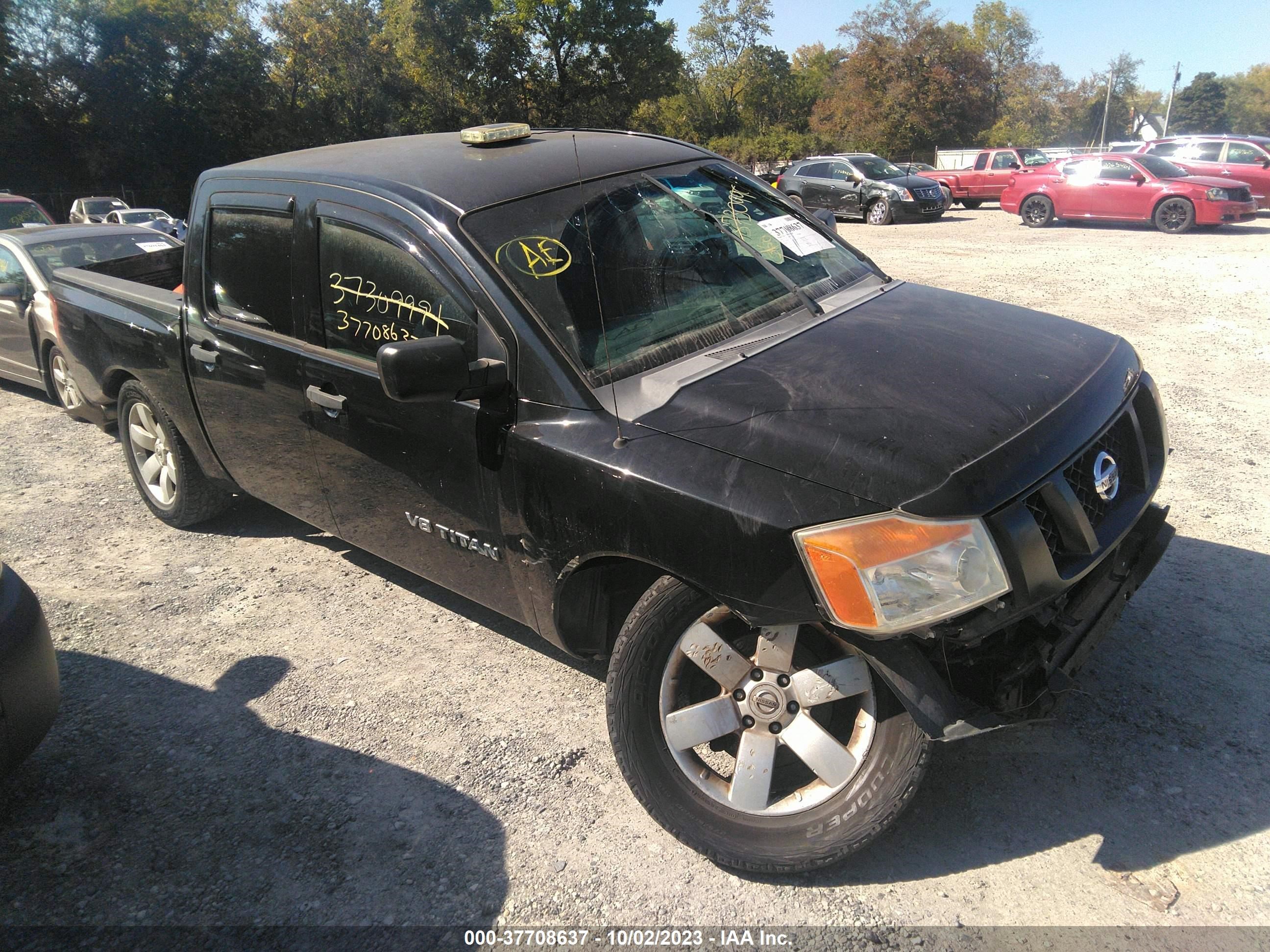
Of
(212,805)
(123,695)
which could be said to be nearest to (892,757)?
(212,805)

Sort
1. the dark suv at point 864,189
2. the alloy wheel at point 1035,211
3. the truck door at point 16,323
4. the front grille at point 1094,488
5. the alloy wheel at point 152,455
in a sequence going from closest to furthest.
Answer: the front grille at point 1094,488 → the alloy wheel at point 152,455 → the truck door at point 16,323 → the alloy wheel at point 1035,211 → the dark suv at point 864,189

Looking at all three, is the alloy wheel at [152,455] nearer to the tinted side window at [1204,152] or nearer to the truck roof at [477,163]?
the truck roof at [477,163]

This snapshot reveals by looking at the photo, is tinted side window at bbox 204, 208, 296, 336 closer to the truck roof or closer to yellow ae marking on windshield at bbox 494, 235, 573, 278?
the truck roof

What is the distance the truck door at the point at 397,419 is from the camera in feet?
9.78

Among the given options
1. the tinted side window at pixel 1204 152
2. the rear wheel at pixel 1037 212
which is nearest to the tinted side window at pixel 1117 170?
the rear wheel at pixel 1037 212

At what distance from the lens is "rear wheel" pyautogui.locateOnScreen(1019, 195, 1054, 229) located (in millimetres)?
18578

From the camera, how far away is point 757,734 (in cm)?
253

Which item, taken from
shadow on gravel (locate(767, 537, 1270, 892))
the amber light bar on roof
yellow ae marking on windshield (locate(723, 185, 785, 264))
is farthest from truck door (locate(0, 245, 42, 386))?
shadow on gravel (locate(767, 537, 1270, 892))

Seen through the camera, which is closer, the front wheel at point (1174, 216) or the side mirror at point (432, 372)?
the side mirror at point (432, 372)

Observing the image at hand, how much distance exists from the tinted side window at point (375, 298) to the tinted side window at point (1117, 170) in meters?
18.2

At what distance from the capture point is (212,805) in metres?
2.92

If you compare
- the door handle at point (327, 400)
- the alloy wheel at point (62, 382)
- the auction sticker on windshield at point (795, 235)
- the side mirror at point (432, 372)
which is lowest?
the alloy wheel at point (62, 382)

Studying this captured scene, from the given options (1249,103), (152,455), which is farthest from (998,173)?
(1249,103)

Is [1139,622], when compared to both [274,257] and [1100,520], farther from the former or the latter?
[274,257]
